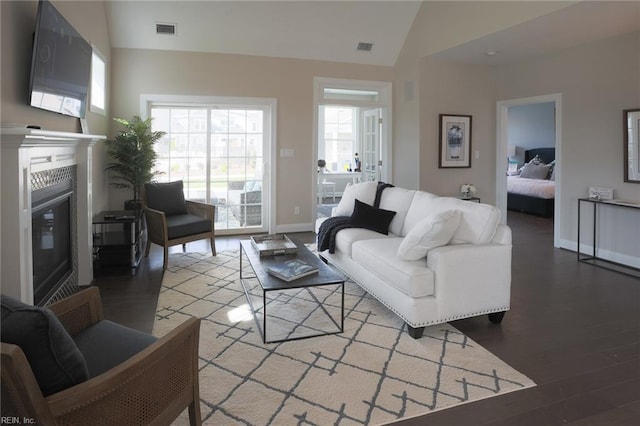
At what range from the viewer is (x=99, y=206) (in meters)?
5.28

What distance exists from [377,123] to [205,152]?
285cm

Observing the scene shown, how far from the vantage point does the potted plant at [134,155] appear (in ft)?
17.5

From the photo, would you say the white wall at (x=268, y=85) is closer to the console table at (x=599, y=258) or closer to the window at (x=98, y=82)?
the window at (x=98, y=82)

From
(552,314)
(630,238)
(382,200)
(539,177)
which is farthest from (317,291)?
(539,177)

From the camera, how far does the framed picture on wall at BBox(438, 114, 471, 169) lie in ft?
21.3

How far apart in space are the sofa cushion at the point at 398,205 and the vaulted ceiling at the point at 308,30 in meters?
2.22

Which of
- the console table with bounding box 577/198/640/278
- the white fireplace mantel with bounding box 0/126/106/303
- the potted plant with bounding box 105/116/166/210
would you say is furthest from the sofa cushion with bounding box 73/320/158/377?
the console table with bounding box 577/198/640/278

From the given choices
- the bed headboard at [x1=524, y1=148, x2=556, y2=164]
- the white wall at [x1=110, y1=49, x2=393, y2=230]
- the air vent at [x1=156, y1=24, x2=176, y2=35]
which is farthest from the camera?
the bed headboard at [x1=524, y1=148, x2=556, y2=164]

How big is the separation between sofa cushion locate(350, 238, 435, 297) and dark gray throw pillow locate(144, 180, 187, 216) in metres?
2.65

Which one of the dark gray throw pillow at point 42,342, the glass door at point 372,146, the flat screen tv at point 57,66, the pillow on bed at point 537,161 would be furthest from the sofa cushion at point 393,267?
the pillow on bed at point 537,161

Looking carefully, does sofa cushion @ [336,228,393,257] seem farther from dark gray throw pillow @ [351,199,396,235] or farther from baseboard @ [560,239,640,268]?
baseboard @ [560,239,640,268]

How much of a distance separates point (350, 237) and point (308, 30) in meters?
3.49

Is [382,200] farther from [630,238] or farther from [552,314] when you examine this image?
[630,238]

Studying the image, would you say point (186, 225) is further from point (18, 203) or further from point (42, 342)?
point (42, 342)
